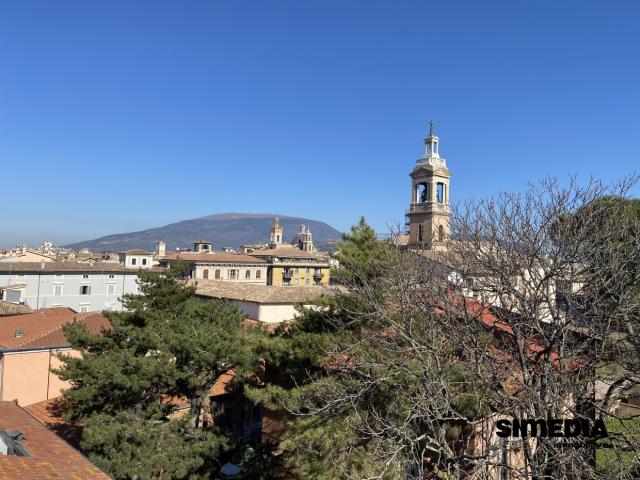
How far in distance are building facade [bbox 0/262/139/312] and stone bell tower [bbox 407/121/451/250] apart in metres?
31.5

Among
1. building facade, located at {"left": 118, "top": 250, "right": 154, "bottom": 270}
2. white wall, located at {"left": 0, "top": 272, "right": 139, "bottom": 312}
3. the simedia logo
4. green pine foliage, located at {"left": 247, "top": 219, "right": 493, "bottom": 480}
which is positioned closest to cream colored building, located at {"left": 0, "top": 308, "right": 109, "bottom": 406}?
green pine foliage, located at {"left": 247, "top": 219, "right": 493, "bottom": 480}

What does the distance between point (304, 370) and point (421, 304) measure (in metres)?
3.94

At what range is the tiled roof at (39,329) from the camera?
21.9m

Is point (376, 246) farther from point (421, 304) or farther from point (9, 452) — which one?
point (9, 452)

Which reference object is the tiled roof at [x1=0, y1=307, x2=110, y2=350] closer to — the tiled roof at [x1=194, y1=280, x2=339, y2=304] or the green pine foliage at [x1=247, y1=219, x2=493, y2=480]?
the tiled roof at [x1=194, y1=280, x2=339, y2=304]

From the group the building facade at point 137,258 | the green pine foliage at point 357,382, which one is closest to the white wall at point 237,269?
the building facade at point 137,258

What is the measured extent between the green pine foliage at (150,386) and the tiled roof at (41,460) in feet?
7.08

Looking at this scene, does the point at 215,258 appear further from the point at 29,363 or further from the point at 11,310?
the point at 29,363

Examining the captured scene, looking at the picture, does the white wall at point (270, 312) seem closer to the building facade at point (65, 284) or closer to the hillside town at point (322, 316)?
the hillside town at point (322, 316)

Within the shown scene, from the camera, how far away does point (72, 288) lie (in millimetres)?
49000

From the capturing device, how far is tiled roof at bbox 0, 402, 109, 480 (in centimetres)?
653

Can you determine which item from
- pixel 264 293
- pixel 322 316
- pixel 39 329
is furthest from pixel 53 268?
pixel 322 316

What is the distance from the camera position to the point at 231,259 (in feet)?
229

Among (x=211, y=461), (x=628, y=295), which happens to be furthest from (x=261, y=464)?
(x=628, y=295)
